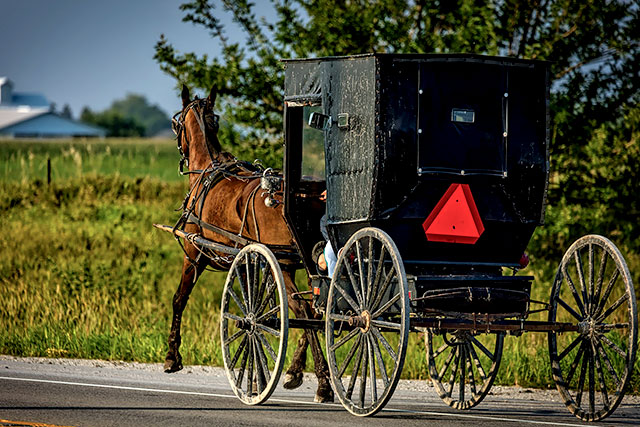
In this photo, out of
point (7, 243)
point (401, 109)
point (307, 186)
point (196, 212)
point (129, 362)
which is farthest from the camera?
point (7, 243)

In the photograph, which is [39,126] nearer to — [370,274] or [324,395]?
[324,395]

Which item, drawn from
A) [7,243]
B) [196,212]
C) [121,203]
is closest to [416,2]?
[196,212]

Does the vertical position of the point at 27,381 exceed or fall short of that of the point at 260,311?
it falls short

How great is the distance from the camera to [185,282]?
1204 cm

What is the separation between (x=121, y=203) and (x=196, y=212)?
14749mm

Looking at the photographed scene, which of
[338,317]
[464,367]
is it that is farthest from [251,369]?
[464,367]

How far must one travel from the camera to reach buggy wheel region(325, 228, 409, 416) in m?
7.68

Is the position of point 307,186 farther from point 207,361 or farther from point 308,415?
point 207,361

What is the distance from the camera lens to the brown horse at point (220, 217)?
398 inches

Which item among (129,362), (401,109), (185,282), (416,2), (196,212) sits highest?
(416,2)

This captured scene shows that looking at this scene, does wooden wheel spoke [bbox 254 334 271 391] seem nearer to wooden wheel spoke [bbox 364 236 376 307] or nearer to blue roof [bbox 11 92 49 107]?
wooden wheel spoke [bbox 364 236 376 307]

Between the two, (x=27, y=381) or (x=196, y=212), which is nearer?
(x=27, y=381)

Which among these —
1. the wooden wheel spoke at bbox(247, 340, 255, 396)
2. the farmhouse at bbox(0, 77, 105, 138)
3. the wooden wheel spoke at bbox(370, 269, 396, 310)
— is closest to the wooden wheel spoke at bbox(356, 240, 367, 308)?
the wooden wheel spoke at bbox(370, 269, 396, 310)

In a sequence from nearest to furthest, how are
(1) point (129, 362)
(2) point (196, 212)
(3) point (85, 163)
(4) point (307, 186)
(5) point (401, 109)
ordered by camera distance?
(5) point (401, 109), (4) point (307, 186), (2) point (196, 212), (1) point (129, 362), (3) point (85, 163)
